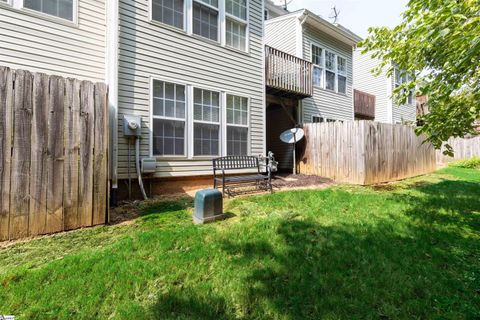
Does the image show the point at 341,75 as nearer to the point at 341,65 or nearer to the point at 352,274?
the point at 341,65

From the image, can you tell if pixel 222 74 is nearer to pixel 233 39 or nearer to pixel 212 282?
pixel 233 39

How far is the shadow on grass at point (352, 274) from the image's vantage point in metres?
2.07

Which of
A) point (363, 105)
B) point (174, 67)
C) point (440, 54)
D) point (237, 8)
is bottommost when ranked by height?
point (440, 54)

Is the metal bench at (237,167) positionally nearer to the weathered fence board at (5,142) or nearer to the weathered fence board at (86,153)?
the weathered fence board at (86,153)

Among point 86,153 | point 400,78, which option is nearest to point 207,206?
point 86,153

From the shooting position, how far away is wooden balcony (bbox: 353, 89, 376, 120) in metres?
14.8

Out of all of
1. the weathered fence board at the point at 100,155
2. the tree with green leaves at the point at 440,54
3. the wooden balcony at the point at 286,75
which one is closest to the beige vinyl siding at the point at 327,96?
the wooden balcony at the point at 286,75

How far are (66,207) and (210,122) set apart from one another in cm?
429

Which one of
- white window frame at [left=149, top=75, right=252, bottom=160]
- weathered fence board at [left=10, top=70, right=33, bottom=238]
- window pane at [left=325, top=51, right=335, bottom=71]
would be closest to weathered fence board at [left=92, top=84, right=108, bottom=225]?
weathered fence board at [left=10, top=70, right=33, bottom=238]

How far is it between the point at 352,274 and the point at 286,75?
834cm

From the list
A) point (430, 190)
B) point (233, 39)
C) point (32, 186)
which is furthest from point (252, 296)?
point (233, 39)

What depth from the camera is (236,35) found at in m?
7.97

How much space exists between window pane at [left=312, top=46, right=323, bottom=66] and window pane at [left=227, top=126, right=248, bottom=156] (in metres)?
6.38

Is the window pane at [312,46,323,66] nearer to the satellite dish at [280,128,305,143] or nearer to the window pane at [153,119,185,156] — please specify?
the satellite dish at [280,128,305,143]
